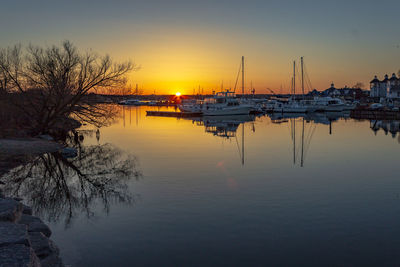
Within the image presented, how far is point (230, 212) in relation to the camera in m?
13.7

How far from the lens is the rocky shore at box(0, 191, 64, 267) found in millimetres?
7402

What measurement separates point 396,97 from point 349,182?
11316 cm

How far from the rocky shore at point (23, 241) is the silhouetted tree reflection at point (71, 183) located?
1565mm

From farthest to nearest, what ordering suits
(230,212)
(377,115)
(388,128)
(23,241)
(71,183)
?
(377,115) < (388,128) < (71,183) < (230,212) < (23,241)

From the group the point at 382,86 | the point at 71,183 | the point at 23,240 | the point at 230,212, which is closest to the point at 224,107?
the point at 71,183

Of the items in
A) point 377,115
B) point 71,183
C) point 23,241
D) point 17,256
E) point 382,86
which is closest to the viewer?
point 17,256

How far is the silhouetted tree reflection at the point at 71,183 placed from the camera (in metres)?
14.8

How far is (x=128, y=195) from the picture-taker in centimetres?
1630

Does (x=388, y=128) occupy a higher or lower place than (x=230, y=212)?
higher

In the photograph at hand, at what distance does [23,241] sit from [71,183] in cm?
1090

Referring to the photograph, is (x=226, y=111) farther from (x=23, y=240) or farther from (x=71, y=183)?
(x=23, y=240)

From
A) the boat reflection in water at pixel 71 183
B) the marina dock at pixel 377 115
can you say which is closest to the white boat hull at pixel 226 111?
the marina dock at pixel 377 115

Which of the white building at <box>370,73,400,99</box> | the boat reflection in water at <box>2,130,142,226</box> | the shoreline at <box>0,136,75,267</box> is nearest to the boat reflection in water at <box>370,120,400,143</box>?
the boat reflection in water at <box>2,130,142,226</box>

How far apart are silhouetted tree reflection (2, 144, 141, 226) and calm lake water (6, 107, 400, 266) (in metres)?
0.10
